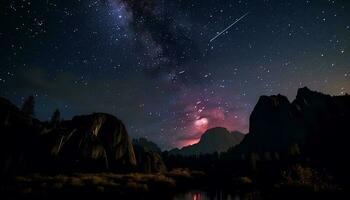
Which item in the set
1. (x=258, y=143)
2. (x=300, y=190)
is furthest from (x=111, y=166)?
(x=258, y=143)

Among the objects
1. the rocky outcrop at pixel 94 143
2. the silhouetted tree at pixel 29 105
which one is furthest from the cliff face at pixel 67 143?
the silhouetted tree at pixel 29 105

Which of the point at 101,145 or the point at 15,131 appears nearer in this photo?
the point at 15,131

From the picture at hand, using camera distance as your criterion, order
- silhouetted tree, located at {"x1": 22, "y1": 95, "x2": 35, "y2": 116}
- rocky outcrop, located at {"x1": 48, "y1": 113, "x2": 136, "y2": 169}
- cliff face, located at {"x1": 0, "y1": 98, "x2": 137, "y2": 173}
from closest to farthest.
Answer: cliff face, located at {"x1": 0, "y1": 98, "x2": 137, "y2": 173} < rocky outcrop, located at {"x1": 48, "y1": 113, "x2": 136, "y2": 169} < silhouetted tree, located at {"x1": 22, "y1": 95, "x2": 35, "y2": 116}

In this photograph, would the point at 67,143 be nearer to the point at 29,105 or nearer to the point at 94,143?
the point at 94,143

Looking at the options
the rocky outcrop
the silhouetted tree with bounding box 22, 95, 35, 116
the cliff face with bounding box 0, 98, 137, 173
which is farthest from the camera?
the silhouetted tree with bounding box 22, 95, 35, 116

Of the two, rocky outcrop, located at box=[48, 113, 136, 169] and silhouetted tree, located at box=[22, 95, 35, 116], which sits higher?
silhouetted tree, located at box=[22, 95, 35, 116]

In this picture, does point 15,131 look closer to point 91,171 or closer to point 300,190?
point 91,171

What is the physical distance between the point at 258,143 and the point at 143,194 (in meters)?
172

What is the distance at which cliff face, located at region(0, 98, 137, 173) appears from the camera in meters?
48.0

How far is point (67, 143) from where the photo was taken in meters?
59.4

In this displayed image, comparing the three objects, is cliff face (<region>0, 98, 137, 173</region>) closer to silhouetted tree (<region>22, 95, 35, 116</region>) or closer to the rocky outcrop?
the rocky outcrop

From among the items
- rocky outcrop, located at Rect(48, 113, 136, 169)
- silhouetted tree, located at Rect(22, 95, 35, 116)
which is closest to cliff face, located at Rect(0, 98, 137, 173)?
rocky outcrop, located at Rect(48, 113, 136, 169)

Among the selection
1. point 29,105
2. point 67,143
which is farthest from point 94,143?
point 29,105

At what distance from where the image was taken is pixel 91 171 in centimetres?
5600
